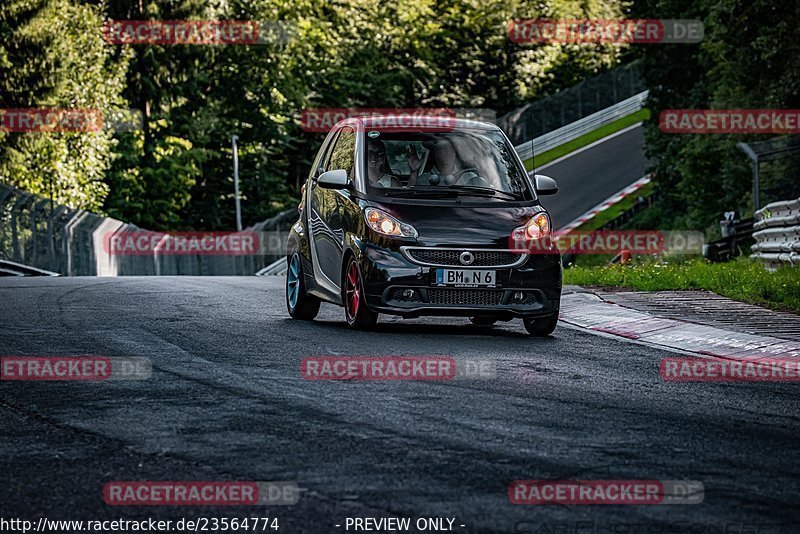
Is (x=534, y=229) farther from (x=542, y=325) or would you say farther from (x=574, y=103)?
(x=574, y=103)

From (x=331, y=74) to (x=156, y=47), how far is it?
28.4 ft

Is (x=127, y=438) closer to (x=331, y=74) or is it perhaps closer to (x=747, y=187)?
(x=747, y=187)

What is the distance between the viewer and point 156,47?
2195 inches

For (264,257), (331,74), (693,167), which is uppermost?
(331,74)

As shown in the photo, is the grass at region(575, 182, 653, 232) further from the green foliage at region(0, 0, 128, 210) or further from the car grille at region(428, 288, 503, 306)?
the car grille at region(428, 288, 503, 306)

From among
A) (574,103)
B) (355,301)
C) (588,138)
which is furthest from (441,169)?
(574,103)

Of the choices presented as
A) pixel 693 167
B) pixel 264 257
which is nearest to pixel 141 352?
pixel 693 167

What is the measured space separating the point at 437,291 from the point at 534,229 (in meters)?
1.09

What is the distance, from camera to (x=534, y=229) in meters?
11.9

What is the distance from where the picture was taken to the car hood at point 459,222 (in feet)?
37.8

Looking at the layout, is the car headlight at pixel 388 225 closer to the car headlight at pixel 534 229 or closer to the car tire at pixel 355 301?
the car tire at pixel 355 301

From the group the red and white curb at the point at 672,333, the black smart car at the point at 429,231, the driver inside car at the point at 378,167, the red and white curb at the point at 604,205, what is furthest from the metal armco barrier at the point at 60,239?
the driver inside car at the point at 378,167

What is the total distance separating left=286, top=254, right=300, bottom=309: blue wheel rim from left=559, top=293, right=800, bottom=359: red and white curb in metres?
2.75

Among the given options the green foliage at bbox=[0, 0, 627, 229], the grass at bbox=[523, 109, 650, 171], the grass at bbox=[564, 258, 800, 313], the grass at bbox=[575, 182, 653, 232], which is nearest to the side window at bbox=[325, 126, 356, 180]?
the grass at bbox=[564, 258, 800, 313]
